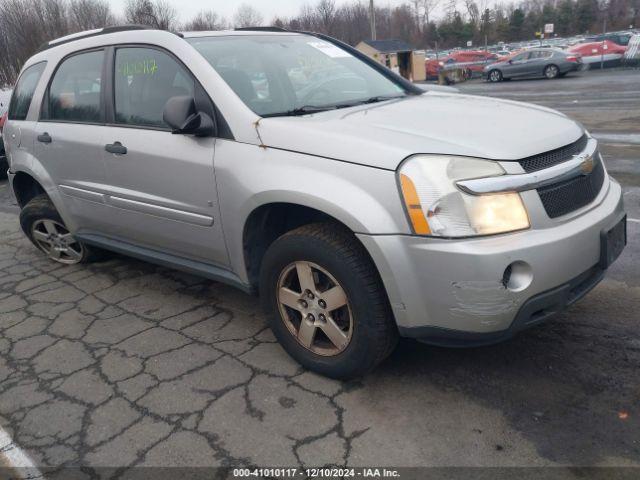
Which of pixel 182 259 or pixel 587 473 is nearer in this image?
pixel 587 473

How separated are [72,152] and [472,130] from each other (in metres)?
2.85

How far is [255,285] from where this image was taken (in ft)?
10.6

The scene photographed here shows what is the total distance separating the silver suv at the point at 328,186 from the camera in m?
2.38

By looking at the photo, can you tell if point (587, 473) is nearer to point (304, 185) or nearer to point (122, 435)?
point (304, 185)

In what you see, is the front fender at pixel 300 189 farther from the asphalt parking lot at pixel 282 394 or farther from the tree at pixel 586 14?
the tree at pixel 586 14

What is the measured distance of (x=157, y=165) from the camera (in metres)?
3.39

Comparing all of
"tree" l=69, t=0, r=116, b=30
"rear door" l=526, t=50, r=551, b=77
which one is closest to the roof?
"rear door" l=526, t=50, r=551, b=77

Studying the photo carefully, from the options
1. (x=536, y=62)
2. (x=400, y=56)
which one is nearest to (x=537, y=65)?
(x=536, y=62)

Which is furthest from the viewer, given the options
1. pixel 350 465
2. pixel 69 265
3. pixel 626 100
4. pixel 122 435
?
pixel 626 100

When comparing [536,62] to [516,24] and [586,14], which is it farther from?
[516,24]

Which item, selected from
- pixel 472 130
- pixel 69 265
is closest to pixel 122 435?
pixel 472 130

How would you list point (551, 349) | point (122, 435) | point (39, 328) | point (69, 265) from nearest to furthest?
point (122, 435) → point (551, 349) → point (39, 328) → point (69, 265)

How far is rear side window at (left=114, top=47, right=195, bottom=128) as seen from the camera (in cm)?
338

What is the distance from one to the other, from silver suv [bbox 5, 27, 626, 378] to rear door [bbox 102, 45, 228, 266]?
12mm
